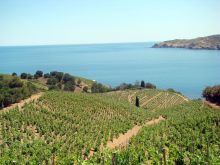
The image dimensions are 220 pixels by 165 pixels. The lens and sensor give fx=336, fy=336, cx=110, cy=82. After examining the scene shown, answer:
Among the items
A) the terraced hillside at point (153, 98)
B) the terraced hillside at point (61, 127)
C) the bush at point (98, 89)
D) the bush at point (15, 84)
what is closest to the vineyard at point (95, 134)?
the terraced hillside at point (61, 127)

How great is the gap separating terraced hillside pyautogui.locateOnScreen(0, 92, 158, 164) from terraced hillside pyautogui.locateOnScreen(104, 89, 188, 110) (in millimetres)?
20202

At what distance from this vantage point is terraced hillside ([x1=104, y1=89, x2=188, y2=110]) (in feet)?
250

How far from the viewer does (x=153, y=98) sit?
8219cm

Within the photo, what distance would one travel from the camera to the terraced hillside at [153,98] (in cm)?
7610

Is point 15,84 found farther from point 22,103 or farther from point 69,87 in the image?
point 69,87

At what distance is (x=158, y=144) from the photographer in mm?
27906

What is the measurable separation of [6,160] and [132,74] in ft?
579

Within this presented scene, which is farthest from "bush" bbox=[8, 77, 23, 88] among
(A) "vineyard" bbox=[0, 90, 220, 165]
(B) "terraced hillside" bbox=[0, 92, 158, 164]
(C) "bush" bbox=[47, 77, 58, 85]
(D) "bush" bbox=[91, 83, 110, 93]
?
(C) "bush" bbox=[47, 77, 58, 85]

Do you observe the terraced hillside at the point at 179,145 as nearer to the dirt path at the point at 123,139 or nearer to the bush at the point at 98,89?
the dirt path at the point at 123,139

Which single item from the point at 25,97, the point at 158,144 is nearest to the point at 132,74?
the point at 25,97

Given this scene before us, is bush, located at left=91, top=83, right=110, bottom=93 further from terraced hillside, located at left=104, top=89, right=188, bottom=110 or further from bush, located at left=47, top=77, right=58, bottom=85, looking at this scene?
terraced hillside, located at left=104, top=89, right=188, bottom=110

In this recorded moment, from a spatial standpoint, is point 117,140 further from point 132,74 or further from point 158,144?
point 132,74

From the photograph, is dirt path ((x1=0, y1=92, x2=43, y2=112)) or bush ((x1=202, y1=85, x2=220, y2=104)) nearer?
dirt path ((x1=0, y1=92, x2=43, y2=112))

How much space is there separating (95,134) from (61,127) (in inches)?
202
